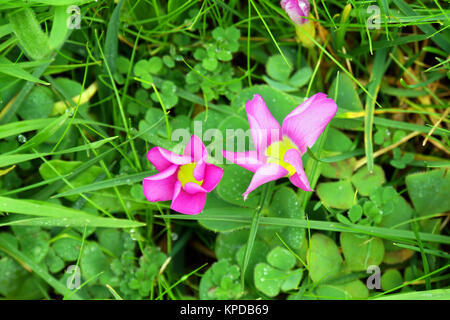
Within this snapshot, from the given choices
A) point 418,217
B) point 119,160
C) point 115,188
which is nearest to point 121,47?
point 119,160

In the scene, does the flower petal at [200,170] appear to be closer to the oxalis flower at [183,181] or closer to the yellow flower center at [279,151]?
the oxalis flower at [183,181]

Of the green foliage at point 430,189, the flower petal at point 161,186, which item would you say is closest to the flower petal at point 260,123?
the flower petal at point 161,186

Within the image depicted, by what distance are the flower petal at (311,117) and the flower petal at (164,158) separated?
12.7 inches

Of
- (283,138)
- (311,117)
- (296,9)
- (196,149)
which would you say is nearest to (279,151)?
(283,138)

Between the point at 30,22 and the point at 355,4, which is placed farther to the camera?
the point at 355,4

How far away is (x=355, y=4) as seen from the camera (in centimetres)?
151

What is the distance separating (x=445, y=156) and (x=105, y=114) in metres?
1.22

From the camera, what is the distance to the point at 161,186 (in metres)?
1.40

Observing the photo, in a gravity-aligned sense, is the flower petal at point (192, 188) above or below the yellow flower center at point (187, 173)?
below

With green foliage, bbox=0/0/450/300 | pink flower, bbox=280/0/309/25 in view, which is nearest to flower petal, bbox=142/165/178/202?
green foliage, bbox=0/0/450/300

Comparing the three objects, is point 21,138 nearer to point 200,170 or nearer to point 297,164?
point 200,170

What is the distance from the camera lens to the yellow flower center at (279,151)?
4.57 ft
